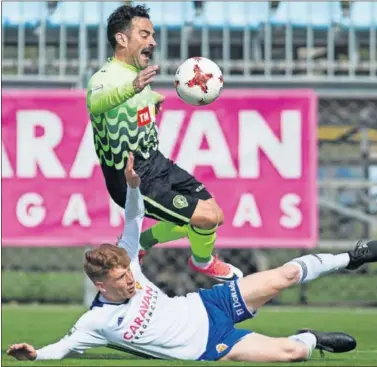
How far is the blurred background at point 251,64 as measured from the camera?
41.7 ft

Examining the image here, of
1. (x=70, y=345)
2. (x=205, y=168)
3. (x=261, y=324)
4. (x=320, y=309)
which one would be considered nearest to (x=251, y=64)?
(x=205, y=168)

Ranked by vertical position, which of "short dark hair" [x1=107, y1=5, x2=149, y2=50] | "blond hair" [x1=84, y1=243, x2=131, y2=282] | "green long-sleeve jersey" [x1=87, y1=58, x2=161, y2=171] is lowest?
"blond hair" [x1=84, y1=243, x2=131, y2=282]

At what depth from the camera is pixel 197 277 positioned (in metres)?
12.8

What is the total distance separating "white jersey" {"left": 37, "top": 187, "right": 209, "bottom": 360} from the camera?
20.5ft

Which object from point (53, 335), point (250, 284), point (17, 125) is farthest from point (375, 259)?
point (17, 125)

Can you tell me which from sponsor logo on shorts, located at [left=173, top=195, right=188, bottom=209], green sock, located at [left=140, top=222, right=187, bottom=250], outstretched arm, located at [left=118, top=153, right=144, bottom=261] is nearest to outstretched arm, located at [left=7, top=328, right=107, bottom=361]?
outstretched arm, located at [left=118, top=153, right=144, bottom=261]

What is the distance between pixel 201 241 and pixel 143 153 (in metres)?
0.69

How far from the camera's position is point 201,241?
784 cm

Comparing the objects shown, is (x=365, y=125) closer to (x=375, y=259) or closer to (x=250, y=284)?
(x=375, y=259)

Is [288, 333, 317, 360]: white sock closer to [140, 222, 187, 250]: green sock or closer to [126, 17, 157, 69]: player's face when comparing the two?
[140, 222, 187, 250]: green sock

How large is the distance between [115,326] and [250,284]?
0.78 metres

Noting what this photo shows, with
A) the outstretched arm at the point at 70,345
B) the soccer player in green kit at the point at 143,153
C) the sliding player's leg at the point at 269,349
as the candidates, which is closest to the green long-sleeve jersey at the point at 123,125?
the soccer player in green kit at the point at 143,153

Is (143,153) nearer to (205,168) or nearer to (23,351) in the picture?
(23,351)

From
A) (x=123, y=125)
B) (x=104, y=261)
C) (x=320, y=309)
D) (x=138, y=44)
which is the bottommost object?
(x=320, y=309)
